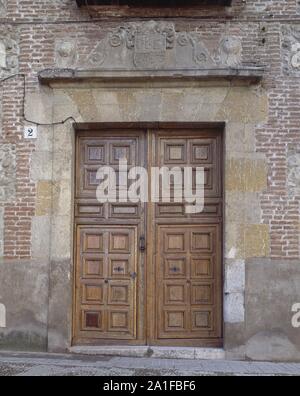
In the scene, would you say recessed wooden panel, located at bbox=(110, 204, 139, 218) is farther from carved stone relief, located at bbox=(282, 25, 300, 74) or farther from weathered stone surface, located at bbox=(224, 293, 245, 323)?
carved stone relief, located at bbox=(282, 25, 300, 74)

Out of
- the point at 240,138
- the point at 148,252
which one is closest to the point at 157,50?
the point at 240,138

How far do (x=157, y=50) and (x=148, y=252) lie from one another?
2.82 meters

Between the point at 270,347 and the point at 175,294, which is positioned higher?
the point at 175,294

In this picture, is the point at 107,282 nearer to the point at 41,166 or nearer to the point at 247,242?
the point at 41,166

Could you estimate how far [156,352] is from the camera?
8289mm

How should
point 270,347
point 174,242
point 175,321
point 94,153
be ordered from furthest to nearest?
point 94,153
point 174,242
point 175,321
point 270,347

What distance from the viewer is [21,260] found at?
332 inches

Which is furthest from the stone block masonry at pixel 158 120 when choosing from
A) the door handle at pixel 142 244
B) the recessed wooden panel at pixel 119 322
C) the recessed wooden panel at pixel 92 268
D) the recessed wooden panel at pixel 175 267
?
the door handle at pixel 142 244

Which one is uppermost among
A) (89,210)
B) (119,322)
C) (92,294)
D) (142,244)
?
(89,210)

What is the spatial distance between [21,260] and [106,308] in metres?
1.36

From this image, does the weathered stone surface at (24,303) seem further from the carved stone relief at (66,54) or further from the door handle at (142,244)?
the carved stone relief at (66,54)

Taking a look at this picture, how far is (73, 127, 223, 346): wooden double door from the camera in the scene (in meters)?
8.52

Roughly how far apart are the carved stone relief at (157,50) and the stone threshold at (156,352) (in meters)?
3.85

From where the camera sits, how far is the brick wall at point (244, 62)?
27.3ft
